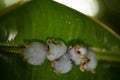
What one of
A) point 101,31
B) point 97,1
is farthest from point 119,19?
point 101,31

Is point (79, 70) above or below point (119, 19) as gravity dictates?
below

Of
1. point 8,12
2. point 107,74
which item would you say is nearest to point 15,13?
point 8,12

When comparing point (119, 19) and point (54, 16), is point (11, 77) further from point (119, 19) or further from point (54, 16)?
point (119, 19)

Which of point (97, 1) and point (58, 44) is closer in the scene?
point (58, 44)
